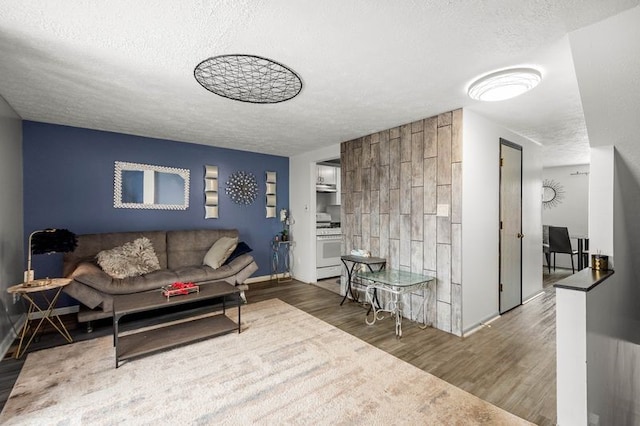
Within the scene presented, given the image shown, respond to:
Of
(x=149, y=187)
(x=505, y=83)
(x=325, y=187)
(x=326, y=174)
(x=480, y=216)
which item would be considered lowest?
(x=480, y=216)

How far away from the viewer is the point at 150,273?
3529 millimetres

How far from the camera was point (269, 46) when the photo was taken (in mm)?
1815

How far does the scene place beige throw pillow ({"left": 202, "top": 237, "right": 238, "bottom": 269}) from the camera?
395cm

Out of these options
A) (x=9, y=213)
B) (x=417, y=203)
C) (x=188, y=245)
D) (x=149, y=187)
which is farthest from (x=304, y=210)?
(x=9, y=213)

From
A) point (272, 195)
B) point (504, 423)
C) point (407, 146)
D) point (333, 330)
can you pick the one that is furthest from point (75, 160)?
point (504, 423)

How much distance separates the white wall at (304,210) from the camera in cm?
500

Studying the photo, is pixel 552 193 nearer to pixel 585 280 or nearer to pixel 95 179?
pixel 585 280

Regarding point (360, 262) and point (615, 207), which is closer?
point (615, 207)

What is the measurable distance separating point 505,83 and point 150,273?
14.1 ft

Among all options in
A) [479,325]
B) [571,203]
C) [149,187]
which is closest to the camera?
[479,325]

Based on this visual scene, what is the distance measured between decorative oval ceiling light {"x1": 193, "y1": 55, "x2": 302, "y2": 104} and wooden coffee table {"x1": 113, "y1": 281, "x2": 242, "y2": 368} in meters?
1.98

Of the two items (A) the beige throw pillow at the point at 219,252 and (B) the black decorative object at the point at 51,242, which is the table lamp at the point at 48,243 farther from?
(A) the beige throw pillow at the point at 219,252

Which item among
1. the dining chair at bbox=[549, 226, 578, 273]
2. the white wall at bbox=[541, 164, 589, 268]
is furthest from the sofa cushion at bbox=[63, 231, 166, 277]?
the white wall at bbox=[541, 164, 589, 268]

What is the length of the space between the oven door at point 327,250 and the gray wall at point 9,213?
3.84m
